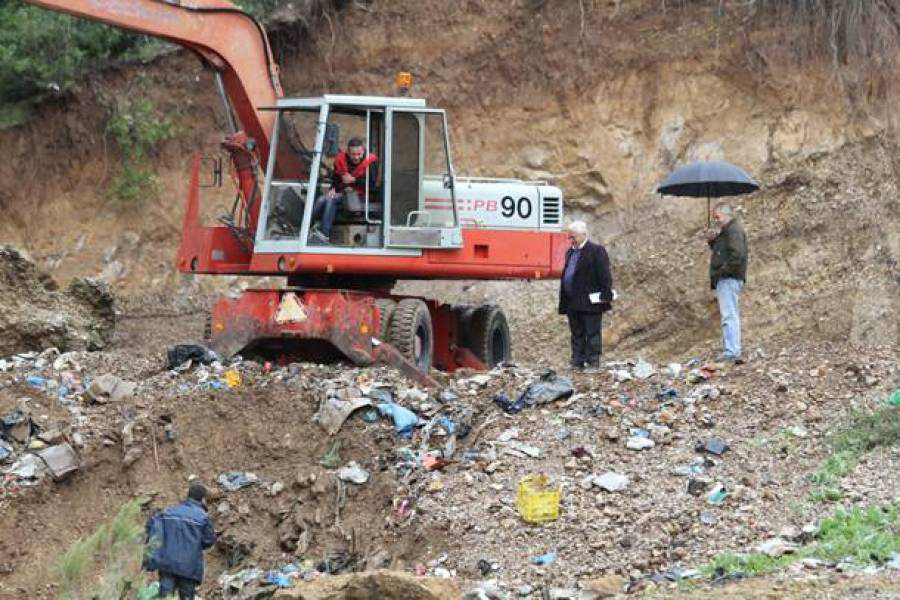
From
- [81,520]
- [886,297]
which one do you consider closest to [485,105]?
[886,297]

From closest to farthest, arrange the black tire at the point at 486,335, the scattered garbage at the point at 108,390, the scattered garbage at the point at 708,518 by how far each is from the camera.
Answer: the scattered garbage at the point at 708,518 → the scattered garbage at the point at 108,390 → the black tire at the point at 486,335

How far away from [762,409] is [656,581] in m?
3.20

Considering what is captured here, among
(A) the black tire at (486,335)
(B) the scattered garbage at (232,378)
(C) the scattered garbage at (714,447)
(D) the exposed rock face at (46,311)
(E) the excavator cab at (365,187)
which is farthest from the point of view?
(A) the black tire at (486,335)

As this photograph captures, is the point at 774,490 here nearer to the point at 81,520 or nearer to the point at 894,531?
the point at 894,531

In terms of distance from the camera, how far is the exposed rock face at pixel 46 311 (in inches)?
675

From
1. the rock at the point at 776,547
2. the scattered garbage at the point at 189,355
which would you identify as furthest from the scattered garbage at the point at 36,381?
the rock at the point at 776,547

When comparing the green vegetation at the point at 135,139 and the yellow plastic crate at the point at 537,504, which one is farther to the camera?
the green vegetation at the point at 135,139

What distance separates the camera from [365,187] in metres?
15.5

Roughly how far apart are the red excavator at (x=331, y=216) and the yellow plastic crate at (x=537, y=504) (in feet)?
11.5

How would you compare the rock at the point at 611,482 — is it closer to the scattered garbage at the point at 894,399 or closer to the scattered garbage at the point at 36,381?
the scattered garbage at the point at 894,399

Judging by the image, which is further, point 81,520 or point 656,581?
point 81,520

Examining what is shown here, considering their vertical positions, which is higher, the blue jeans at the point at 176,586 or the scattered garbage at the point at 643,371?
the scattered garbage at the point at 643,371

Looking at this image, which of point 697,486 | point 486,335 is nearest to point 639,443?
point 697,486

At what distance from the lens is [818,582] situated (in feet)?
29.7
